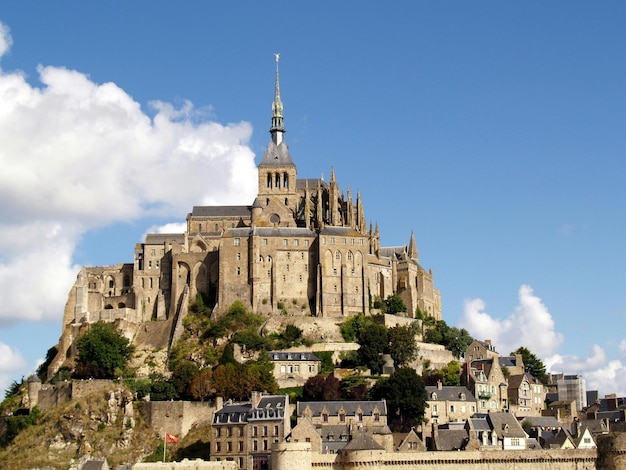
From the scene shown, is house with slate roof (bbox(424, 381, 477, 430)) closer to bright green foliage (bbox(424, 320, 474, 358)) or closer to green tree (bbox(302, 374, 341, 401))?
green tree (bbox(302, 374, 341, 401))

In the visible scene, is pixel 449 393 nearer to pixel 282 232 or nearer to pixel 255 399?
pixel 255 399

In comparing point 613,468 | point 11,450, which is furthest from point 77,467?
point 613,468

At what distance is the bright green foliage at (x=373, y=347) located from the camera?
84.8 meters

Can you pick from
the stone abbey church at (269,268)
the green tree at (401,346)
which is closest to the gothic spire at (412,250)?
the stone abbey church at (269,268)

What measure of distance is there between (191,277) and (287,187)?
568 inches

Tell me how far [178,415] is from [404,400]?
1584 cm

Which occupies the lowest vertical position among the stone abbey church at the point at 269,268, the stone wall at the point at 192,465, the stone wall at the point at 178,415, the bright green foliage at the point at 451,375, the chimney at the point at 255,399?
the stone wall at the point at 192,465

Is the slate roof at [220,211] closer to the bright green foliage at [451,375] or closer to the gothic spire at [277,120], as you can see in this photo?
the gothic spire at [277,120]

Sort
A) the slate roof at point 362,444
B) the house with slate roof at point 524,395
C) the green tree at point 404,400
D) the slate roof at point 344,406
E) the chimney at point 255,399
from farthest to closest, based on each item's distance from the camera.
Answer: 1. the house with slate roof at point 524,395
2. the green tree at point 404,400
3. the slate roof at point 344,406
4. the chimney at point 255,399
5. the slate roof at point 362,444

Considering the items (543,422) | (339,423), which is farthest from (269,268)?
(543,422)

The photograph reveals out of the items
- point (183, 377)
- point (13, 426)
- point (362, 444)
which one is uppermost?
point (183, 377)

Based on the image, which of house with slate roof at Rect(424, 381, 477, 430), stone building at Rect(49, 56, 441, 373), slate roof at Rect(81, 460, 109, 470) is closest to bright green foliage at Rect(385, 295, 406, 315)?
stone building at Rect(49, 56, 441, 373)

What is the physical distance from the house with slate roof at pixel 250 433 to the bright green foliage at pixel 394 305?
28309 mm

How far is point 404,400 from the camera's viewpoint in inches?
2928
